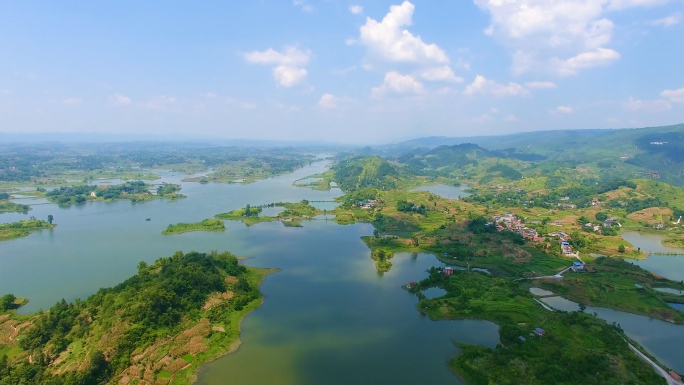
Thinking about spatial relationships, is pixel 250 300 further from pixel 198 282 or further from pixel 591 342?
pixel 591 342

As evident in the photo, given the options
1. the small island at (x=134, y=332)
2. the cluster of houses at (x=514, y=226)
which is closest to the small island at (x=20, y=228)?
the small island at (x=134, y=332)

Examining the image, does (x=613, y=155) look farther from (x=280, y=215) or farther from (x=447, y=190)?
(x=280, y=215)

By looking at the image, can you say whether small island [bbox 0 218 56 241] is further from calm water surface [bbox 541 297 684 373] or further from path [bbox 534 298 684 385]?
path [bbox 534 298 684 385]

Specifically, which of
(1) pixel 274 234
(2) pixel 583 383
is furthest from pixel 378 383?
(1) pixel 274 234

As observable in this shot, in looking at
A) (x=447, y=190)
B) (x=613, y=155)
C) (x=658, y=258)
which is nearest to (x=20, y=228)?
(x=658, y=258)

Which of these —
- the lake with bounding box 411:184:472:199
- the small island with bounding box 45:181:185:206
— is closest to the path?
the lake with bounding box 411:184:472:199

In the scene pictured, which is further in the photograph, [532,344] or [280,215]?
[280,215]
